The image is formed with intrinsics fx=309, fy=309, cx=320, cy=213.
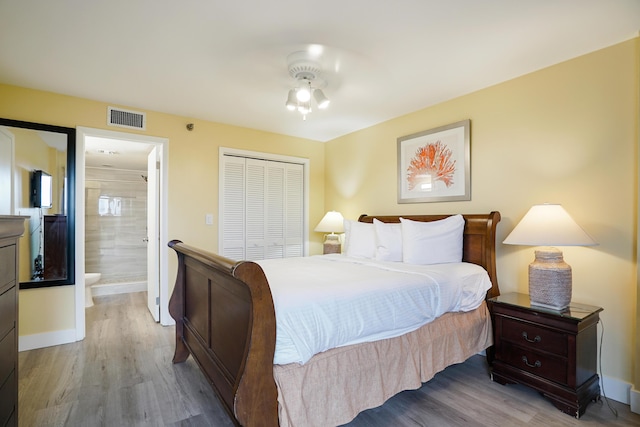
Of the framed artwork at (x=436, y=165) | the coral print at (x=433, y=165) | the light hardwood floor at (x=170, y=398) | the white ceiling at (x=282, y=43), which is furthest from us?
the coral print at (x=433, y=165)

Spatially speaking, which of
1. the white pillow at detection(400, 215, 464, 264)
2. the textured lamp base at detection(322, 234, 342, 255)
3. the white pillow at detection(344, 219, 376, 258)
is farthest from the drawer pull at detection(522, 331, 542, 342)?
the textured lamp base at detection(322, 234, 342, 255)

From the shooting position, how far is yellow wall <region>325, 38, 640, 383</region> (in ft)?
6.81

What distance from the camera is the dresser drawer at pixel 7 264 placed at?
1.21 m

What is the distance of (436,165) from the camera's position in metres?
3.21

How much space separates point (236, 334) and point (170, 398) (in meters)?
1.00

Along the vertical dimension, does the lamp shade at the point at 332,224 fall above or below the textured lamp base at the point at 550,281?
above

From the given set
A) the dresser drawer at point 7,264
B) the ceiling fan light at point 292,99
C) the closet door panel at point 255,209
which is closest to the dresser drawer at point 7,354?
the dresser drawer at point 7,264

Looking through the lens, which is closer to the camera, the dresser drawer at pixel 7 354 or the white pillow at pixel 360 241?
the dresser drawer at pixel 7 354

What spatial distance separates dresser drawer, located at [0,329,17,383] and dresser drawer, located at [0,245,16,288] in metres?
0.23

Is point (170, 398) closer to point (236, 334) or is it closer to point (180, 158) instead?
point (236, 334)

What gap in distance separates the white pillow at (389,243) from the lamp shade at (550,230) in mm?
987

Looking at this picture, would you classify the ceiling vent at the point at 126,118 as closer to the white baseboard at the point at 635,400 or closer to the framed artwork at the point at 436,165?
the framed artwork at the point at 436,165

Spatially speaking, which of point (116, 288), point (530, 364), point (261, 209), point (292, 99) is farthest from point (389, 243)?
point (116, 288)

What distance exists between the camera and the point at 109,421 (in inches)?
73.4
